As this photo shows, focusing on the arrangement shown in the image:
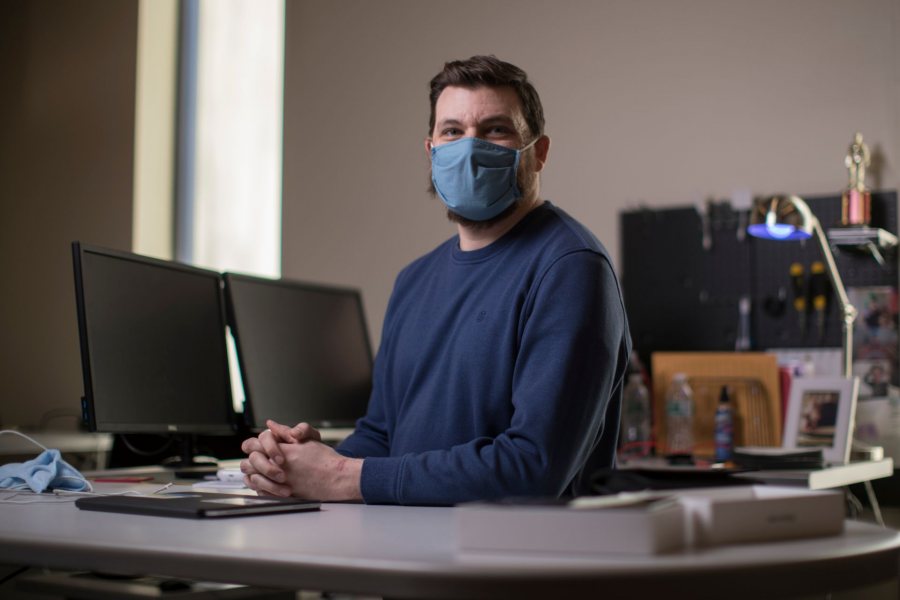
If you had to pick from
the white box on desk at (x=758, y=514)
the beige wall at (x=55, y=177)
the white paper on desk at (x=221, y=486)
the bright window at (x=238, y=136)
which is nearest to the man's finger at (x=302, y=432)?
the white paper on desk at (x=221, y=486)

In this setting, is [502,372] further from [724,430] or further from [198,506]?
[724,430]

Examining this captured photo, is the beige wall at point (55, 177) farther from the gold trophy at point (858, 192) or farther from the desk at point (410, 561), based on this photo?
the desk at point (410, 561)

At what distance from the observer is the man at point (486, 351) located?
135 cm

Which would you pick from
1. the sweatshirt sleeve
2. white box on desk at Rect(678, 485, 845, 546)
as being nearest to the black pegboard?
the sweatshirt sleeve

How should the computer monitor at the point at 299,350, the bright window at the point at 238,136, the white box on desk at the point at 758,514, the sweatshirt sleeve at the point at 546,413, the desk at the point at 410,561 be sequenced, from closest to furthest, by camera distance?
the desk at the point at 410,561 → the white box on desk at the point at 758,514 → the sweatshirt sleeve at the point at 546,413 → the computer monitor at the point at 299,350 → the bright window at the point at 238,136

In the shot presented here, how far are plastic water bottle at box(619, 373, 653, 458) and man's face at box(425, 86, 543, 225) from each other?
146cm

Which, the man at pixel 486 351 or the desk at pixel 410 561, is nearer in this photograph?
the desk at pixel 410 561

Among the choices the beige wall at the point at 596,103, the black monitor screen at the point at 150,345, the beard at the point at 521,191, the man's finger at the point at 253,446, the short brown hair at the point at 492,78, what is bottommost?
the man's finger at the point at 253,446

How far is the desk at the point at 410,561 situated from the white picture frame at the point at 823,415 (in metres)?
1.75

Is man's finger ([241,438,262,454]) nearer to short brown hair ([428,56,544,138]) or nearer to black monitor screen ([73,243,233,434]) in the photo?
black monitor screen ([73,243,233,434])

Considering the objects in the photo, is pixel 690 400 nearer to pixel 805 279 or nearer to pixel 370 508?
pixel 805 279

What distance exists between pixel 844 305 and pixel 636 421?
0.70 m

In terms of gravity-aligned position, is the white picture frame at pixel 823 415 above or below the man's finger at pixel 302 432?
below

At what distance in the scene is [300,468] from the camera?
1.45 meters
